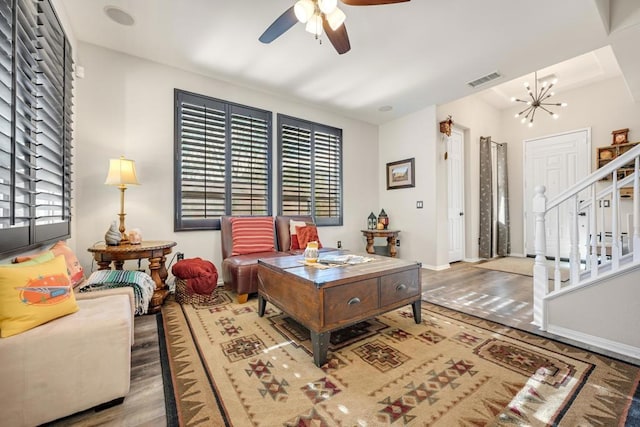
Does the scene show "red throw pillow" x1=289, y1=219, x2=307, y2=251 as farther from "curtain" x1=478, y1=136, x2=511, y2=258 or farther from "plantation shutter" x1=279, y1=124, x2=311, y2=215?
"curtain" x1=478, y1=136, x2=511, y2=258

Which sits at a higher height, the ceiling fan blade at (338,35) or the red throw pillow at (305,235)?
the ceiling fan blade at (338,35)

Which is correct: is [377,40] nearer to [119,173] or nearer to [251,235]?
[251,235]

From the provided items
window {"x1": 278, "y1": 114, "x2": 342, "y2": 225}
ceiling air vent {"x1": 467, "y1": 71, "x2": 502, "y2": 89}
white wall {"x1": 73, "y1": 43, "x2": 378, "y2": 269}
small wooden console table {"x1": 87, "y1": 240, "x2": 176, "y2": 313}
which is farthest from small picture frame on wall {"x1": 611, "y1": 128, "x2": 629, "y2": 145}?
small wooden console table {"x1": 87, "y1": 240, "x2": 176, "y2": 313}

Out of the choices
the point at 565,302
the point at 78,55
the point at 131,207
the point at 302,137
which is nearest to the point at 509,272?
the point at 565,302

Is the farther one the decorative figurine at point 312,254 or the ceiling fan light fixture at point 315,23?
the decorative figurine at point 312,254

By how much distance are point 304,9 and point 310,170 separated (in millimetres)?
2784

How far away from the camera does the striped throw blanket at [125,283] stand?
203cm

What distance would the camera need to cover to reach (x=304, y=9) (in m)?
1.88

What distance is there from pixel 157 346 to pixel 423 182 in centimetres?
434

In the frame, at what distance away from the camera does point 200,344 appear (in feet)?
6.42

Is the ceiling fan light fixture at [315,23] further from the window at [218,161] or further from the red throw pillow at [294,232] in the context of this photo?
the red throw pillow at [294,232]

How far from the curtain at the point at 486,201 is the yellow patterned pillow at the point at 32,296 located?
6192mm

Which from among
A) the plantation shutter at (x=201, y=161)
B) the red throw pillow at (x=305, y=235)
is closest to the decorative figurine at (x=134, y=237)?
the plantation shutter at (x=201, y=161)

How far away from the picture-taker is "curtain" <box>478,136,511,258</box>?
18.0 feet
